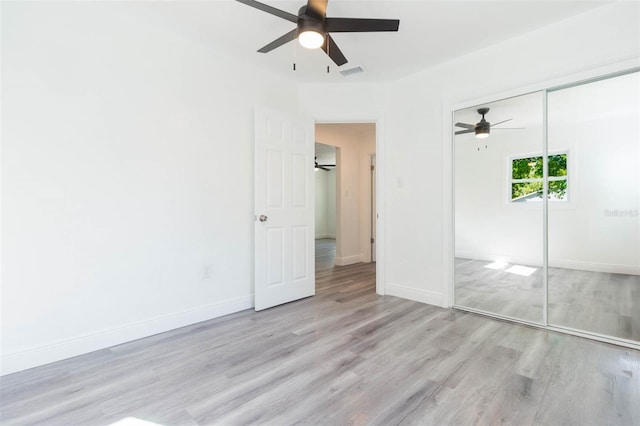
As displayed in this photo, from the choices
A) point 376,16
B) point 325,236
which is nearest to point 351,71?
point 376,16

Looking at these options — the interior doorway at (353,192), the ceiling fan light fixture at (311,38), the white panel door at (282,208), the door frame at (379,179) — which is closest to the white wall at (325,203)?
the interior doorway at (353,192)

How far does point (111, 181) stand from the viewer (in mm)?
2396

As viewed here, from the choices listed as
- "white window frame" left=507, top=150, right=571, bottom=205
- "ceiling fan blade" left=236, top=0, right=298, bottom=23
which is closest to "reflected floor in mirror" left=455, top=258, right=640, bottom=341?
"white window frame" left=507, top=150, right=571, bottom=205

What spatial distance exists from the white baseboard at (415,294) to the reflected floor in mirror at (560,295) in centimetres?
22

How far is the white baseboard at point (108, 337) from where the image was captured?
6.64 feet

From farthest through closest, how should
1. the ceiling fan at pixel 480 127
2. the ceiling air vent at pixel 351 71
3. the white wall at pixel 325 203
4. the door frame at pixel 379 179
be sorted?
the white wall at pixel 325 203 < the door frame at pixel 379 179 < the ceiling air vent at pixel 351 71 < the ceiling fan at pixel 480 127

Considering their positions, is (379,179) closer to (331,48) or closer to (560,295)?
(331,48)

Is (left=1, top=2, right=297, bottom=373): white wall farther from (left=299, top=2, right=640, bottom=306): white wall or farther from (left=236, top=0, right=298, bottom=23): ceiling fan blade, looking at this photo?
(left=299, top=2, right=640, bottom=306): white wall

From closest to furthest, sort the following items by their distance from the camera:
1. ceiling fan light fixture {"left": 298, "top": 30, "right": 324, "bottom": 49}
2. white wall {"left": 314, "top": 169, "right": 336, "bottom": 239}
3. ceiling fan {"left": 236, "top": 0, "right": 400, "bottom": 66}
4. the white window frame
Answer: ceiling fan {"left": 236, "top": 0, "right": 400, "bottom": 66} → ceiling fan light fixture {"left": 298, "top": 30, "right": 324, "bottom": 49} → the white window frame → white wall {"left": 314, "top": 169, "right": 336, "bottom": 239}

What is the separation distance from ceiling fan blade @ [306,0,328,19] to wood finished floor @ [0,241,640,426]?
2363 millimetres

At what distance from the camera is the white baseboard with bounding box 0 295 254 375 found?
202 cm

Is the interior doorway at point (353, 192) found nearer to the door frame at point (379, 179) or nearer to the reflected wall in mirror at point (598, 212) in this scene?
the door frame at point (379, 179)

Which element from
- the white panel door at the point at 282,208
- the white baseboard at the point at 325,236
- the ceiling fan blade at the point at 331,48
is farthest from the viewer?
the white baseboard at the point at 325,236

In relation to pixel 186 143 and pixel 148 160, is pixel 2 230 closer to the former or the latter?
pixel 148 160
